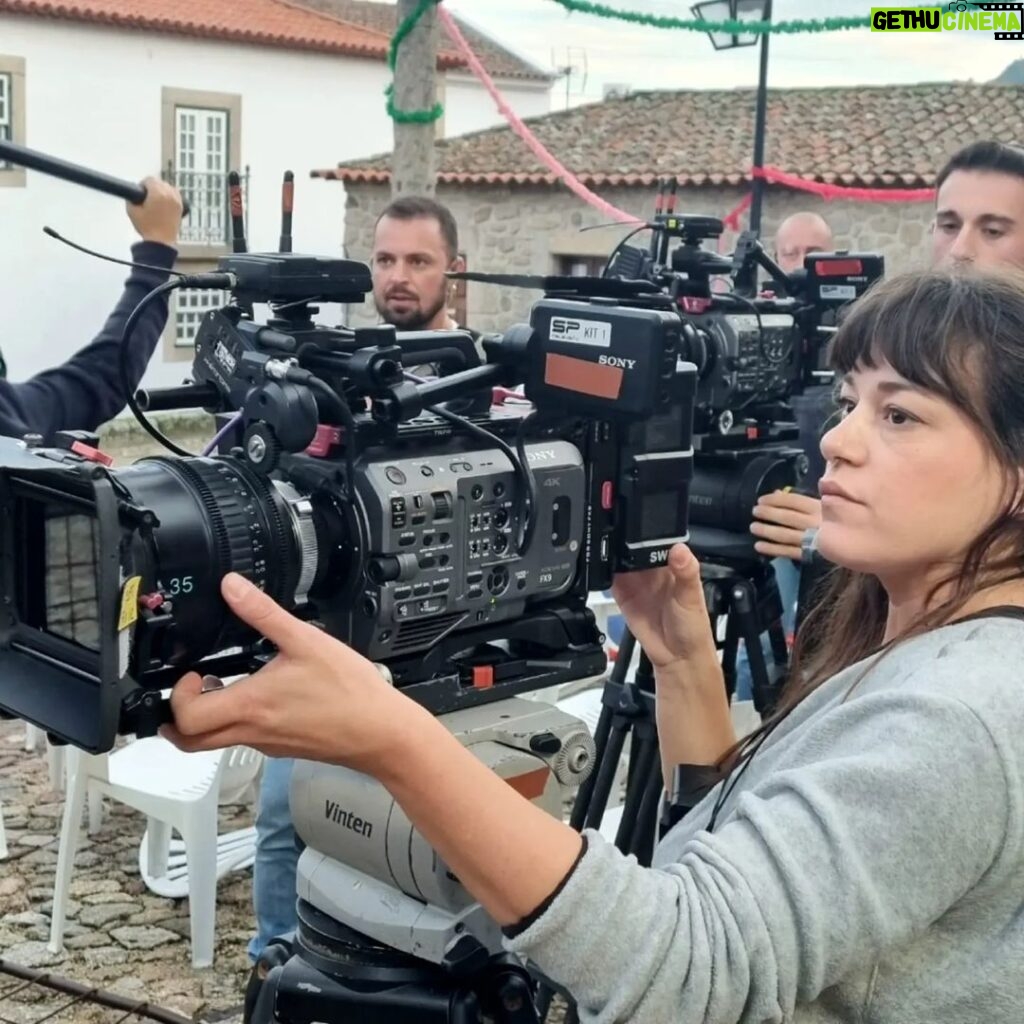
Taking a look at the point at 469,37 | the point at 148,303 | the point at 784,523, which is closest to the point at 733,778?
the point at 148,303

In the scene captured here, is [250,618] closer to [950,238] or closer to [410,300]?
[950,238]

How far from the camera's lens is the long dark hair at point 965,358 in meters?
1.08

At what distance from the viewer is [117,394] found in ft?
9.36

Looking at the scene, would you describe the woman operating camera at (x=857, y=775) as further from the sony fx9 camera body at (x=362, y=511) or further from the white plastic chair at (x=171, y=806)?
the white plastic chair at (x=171, y=806)

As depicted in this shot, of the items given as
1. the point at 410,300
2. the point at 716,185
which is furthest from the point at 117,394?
the point at 716,185

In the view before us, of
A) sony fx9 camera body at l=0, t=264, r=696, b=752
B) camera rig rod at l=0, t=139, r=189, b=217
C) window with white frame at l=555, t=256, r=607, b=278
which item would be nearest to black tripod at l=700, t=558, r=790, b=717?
sony fx9 camera body at l=0, t=264, r=696, b=752

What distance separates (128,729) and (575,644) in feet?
2.13

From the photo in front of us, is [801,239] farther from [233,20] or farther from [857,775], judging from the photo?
[233,20]

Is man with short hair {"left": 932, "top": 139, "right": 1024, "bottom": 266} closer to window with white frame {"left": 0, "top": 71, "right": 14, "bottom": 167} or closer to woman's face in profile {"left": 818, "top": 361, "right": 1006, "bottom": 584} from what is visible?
woman's face in profile {"left": 818, "top": 361, "right": 1006, "bottom": 584}

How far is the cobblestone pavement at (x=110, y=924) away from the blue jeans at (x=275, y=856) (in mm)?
299

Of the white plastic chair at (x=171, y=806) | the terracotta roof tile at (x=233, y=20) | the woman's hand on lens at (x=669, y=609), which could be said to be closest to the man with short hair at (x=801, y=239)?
the white plastic chair at (x=171, y=806)

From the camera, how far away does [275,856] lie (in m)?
2.65

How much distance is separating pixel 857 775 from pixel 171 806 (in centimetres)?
244

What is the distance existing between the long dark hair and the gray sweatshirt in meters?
0.12
